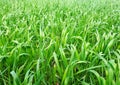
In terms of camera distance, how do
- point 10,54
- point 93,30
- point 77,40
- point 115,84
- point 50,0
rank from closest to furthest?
point 115,84 → point 10,54 → point 77,40 → point 93,30 → point 50,0

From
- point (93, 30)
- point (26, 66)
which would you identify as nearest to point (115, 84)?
point (26, 66)

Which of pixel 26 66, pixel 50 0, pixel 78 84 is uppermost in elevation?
pixel 50 0

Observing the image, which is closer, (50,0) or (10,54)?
(10,54)

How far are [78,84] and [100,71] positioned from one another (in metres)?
0.30

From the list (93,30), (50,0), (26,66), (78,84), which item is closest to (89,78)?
(78,84)

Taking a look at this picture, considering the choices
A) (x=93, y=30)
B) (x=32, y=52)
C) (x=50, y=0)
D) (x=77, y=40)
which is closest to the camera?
(x=32, y=52)

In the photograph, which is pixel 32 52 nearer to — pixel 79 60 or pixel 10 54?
pixel 10 54

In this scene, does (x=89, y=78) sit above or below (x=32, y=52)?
below

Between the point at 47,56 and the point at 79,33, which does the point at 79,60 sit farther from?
the point at 79,33

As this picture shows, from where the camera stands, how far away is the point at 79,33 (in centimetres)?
315

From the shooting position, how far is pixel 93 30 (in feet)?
11.7

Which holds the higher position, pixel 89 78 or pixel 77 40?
pixel 77 40

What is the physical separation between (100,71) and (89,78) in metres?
0.19

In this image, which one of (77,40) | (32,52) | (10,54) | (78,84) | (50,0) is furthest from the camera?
(50,0)
